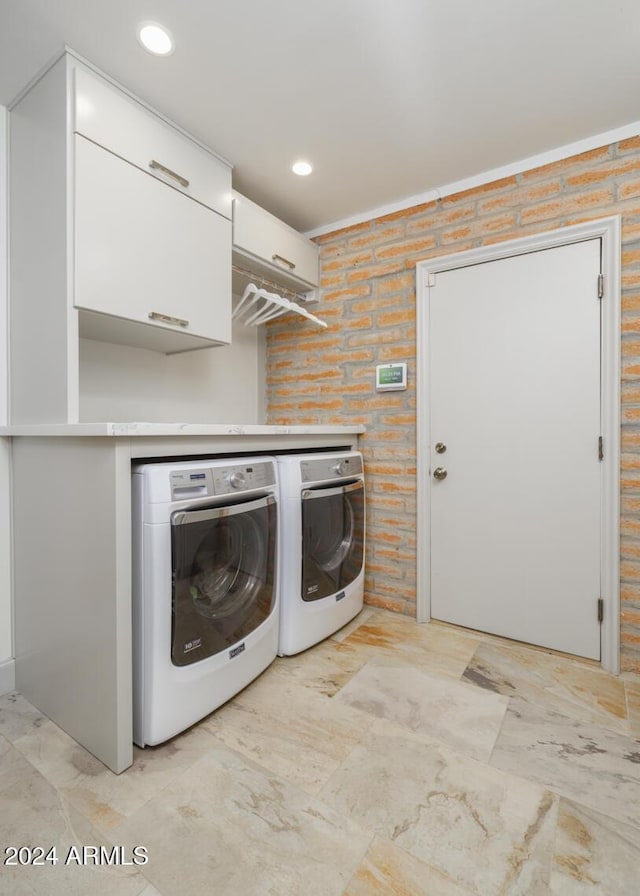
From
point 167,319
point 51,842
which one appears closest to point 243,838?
point 51,842

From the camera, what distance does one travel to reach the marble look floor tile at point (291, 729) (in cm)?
131

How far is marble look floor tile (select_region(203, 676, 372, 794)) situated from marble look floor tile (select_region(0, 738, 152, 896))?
1.40 ft

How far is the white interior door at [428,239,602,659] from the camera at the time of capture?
76.4 inches

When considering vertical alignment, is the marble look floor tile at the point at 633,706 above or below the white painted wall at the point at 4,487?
below

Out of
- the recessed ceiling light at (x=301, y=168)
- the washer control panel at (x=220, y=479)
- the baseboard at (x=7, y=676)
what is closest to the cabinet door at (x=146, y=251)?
the recessed ceiling light at (x=301, y=168)

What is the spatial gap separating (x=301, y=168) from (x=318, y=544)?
184 cm

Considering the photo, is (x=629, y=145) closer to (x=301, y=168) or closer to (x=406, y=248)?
(x=406, y=248)

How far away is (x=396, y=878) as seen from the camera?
0.98 m

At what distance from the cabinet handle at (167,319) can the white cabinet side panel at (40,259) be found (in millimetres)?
339

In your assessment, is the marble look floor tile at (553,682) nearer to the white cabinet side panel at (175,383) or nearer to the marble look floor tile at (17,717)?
the marble look floor tile at (17,717)

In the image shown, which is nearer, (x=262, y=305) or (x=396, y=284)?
(x=396, y=284)

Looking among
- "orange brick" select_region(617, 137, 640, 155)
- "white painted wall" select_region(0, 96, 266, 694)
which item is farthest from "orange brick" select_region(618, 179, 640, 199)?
"white painted wall" select_region(0, 96, 266, 694)

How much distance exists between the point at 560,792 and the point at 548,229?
7.15ft

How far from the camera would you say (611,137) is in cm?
186
